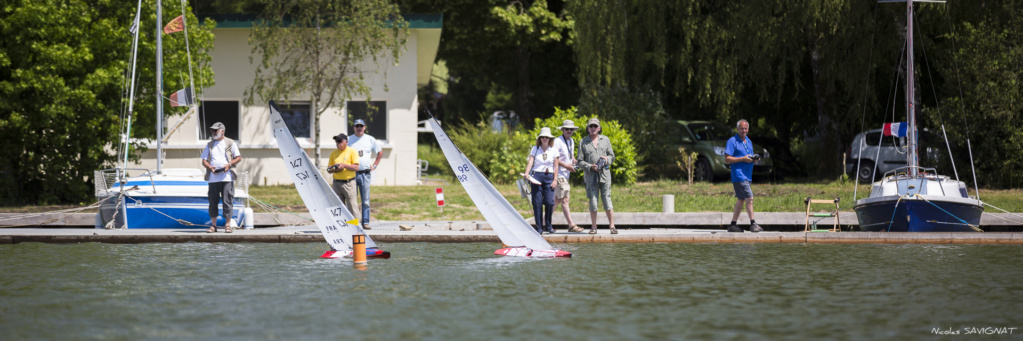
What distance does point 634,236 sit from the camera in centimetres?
1556

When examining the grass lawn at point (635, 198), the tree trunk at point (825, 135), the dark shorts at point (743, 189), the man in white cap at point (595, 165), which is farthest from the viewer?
the tree trunk at point (825, 135)

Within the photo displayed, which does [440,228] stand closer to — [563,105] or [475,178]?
[475,178]

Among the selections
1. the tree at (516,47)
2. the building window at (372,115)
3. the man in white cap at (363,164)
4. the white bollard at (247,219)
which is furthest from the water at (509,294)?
the tree at (516,47)

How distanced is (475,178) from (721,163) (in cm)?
1627

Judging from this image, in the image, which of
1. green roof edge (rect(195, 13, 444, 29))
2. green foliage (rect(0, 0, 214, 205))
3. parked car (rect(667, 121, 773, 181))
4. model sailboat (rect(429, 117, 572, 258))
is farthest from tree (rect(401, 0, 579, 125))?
model sailboat (rect(429, 117, 572, 258))

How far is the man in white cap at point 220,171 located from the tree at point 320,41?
8.39 m

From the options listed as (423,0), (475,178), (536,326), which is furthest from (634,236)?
(423,0)

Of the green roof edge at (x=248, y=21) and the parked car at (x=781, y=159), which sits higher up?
the green roof edge at (x=248, y=21)

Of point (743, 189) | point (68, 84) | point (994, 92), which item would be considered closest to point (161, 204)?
point (68, 84)

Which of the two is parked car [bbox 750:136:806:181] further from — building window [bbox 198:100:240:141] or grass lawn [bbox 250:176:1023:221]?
building window [bbox 198:100:240:141]

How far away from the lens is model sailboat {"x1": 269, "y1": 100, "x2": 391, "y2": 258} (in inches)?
530

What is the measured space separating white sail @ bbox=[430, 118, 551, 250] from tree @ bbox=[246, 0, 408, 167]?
11.6m

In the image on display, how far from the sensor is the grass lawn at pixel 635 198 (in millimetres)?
19781

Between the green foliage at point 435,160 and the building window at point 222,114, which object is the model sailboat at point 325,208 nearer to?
the building window at point 222,114
